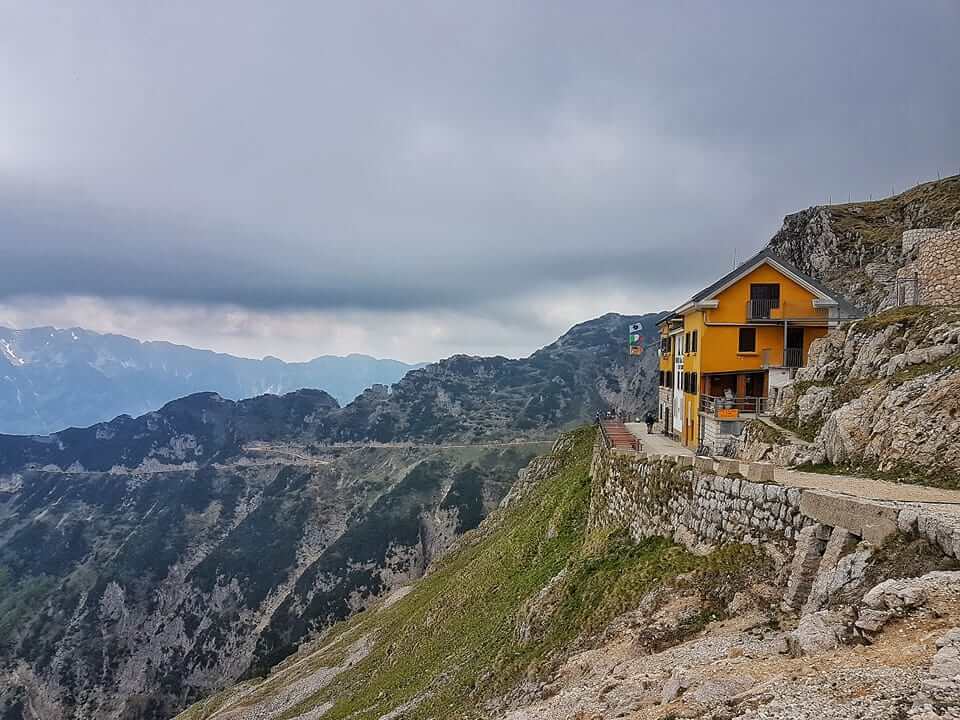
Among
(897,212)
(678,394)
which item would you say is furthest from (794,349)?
(897,212)

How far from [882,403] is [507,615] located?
60.4ft

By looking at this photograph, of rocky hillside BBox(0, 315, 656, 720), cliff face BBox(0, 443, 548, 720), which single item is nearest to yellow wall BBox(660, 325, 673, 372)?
cliff face BBox(0, 443, 548, 720)

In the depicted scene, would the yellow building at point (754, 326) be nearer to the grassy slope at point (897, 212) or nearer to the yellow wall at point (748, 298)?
the yellow wall at point (748, 298)

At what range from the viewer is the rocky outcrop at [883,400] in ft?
60.4

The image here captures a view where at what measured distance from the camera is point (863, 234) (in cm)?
5916

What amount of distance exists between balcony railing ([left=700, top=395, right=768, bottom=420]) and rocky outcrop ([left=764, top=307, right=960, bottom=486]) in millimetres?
4513

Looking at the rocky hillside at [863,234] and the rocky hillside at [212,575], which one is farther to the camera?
the rocky hillside at [212,575]

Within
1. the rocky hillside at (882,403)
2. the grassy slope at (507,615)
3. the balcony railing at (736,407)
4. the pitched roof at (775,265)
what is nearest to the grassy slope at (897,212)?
the pitched roof at (775,265)

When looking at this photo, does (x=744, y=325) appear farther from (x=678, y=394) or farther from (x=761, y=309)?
(x=678, y=394)

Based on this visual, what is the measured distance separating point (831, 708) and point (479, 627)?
2299 centimetres

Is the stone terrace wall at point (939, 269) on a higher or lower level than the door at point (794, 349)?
higher

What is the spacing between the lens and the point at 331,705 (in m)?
35.8

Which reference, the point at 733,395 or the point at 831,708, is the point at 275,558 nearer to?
the point at 733,395

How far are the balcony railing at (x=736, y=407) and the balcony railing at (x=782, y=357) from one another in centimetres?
344
